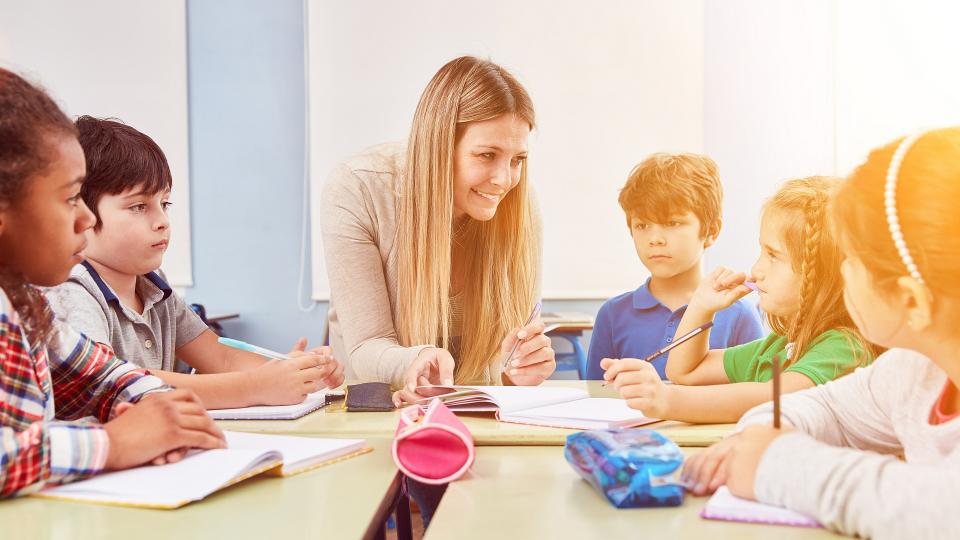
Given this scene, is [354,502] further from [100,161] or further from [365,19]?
[365,19]

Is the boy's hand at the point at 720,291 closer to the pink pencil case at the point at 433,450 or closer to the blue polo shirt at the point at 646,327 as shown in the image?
the blue polo shirt at the point at 646,327

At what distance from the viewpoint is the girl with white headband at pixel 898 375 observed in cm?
67

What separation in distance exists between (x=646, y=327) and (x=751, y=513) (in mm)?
1304

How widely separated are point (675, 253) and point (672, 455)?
129 centimetres

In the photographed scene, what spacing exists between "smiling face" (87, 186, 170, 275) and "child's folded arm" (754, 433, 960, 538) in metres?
1.25

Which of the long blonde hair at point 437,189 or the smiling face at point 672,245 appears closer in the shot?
the long blonde hair at point 437,189

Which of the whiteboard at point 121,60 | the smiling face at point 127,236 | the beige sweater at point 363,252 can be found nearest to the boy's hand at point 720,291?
the beige sweater at point 363,252

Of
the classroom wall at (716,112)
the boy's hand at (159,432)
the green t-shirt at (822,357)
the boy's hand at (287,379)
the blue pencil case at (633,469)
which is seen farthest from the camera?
the classroom wall at (716,112)

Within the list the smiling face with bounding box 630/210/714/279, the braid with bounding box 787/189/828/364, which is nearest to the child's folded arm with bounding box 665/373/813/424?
the braid with bounding box 787/189/828/364

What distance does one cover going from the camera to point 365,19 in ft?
12.8

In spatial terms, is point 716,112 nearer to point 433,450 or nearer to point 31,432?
point 433,450

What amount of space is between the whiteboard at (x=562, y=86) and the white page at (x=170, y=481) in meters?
2.99

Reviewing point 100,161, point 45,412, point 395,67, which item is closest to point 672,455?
point 45,412

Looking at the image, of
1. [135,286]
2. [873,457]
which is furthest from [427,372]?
[873,457]
